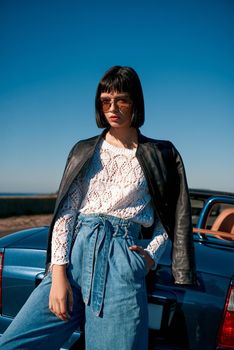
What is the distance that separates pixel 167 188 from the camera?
5.86 feet

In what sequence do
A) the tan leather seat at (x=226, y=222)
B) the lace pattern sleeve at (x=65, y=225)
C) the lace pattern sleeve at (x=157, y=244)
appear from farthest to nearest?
the tan leather seat at (x=226, y=222), the lace pattern sleeve at (x=157, y=244), the lace pattern sleeve at (x=65, y=225)

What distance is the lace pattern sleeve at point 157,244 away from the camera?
1733 millimetres

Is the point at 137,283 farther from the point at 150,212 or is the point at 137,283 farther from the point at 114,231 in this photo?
the point at 150,212

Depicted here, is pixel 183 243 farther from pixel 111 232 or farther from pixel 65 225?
pixel 65 225

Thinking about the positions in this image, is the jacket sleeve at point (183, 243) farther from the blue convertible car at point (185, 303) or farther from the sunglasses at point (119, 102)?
the sunglasses at point (119, 102)

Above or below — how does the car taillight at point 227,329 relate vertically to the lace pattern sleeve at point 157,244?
below

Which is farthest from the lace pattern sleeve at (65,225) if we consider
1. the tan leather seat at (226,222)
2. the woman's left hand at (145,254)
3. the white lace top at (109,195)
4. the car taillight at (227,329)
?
the tan leather seat at (226,222)

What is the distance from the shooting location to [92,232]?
1621mm

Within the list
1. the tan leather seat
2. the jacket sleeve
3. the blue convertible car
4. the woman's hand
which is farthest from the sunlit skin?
the tan leather seat

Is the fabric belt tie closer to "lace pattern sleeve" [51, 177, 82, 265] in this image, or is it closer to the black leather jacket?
"lace pattern sleeve" [51, 177, 82, 265]

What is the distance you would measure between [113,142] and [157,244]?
0.57 meters

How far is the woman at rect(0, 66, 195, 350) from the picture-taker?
4.96ft

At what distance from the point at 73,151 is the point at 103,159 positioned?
178 mm

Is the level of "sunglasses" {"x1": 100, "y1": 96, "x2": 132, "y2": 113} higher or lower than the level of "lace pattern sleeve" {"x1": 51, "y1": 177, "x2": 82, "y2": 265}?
higher
